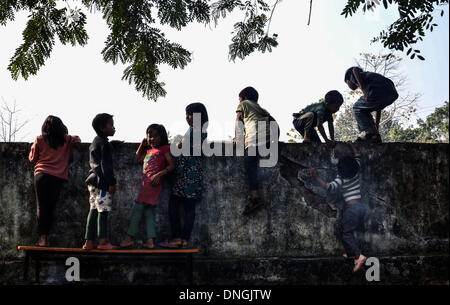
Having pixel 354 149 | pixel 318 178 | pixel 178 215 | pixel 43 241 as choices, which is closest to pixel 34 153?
pixel 43 241

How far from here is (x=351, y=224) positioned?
13.9 feet

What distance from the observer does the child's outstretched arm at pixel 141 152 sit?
13.8ft

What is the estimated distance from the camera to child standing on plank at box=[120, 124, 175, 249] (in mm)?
4012

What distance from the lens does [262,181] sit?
4387 millimetres

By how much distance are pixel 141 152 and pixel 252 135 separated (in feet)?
4.22

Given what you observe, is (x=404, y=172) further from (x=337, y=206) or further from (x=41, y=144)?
(x=41, y=144)

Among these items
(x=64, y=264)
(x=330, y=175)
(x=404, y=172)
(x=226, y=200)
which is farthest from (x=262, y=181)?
(x=64, y=264)

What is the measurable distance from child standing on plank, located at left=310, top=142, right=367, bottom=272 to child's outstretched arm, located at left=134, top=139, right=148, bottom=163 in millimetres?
1954

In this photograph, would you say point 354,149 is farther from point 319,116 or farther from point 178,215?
point 178,215

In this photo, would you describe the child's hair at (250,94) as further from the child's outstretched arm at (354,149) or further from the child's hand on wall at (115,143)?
the child's hand on wall at (115,143)

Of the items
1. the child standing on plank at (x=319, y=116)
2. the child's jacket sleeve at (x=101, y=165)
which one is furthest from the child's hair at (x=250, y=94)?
the child's jacket sleeve at (x=101, y=165)

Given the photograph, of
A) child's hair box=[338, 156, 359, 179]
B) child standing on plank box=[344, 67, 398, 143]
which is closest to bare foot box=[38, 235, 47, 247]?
child's hair box=[338, 156, 359, 179]
